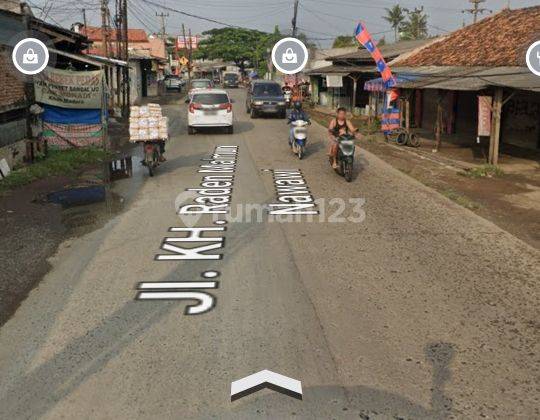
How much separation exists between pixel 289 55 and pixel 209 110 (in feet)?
21.8

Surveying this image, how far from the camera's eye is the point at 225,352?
15.0ft

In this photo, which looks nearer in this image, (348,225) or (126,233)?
(126,233)

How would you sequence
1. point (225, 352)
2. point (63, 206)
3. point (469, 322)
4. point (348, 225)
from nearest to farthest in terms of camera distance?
point (225, 352) < point (469, 322) < point (348, 225) < point (63, 206)

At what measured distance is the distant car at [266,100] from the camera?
91.9 feet

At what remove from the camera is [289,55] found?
577 inches

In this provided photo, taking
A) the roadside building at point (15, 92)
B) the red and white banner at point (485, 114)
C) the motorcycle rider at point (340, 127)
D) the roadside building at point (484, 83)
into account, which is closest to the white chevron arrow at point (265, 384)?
the motorcycle rider at point (340, 127)

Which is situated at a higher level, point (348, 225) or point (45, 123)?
point (45, 123)

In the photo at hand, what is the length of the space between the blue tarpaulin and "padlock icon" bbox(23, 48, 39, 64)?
1602 millimetres

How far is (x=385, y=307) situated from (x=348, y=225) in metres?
3.25

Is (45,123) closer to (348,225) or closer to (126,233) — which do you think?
(126,233)

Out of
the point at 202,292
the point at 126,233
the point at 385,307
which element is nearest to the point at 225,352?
the point at 202,292

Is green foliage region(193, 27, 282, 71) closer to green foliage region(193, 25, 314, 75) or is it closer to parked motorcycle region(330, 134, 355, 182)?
green foliage region(193, 25, 314, 75)

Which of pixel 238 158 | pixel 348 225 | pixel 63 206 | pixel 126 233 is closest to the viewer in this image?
pixel 126 233

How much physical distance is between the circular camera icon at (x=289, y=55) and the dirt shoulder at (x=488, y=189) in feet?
12.4
